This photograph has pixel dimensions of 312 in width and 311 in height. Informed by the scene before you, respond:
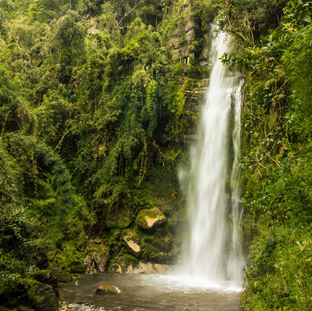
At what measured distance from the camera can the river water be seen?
6125 mm

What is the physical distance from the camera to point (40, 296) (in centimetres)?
584

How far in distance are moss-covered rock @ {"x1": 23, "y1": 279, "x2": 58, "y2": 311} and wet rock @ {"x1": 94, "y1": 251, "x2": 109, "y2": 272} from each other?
391 cm

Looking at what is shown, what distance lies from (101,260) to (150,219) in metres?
2.56

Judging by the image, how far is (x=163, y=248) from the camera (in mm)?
10578

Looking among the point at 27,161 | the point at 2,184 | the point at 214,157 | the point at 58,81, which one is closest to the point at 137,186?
the point at 214,157

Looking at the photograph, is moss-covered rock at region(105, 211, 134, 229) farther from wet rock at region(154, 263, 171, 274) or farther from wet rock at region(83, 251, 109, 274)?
wet rock at region(154, 263, 171, 274)

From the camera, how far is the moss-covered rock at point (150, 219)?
10555mm

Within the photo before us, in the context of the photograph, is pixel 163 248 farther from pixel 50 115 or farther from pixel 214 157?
pixel 50 115

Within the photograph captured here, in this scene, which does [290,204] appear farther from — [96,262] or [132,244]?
[96,262]

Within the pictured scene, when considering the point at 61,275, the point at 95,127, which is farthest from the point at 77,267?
the point at 95,127

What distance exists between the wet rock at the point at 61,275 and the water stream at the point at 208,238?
358 mm

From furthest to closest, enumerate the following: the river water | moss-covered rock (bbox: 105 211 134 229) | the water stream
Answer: moss-covered rock (bbox: 105 211 134 229), the water stream, the river water

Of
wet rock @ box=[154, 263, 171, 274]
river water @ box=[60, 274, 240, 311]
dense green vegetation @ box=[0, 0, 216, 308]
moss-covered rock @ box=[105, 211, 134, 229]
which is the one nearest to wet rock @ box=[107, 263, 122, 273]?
dense green vegetation @ box=[0, 0, 216, 308]

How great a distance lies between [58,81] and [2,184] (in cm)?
989
